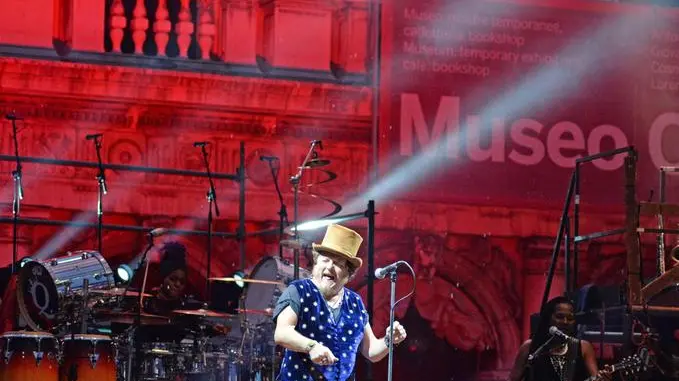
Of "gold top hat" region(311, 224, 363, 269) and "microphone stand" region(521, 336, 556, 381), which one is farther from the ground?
"gold top hat" region(311, 224, 363, 269)

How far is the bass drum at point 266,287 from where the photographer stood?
1157cm

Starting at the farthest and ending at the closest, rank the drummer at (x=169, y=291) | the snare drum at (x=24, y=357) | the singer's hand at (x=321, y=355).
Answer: the drummer at (x=169, y=291)
the snare drum at (x=24, y=357)
the singer's hand at (x=321, y=355)

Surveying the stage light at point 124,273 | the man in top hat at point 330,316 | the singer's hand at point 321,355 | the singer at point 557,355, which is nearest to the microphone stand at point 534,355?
the singer at point 557,355

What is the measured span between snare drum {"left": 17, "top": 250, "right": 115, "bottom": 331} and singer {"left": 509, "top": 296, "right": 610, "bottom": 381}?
3.42m

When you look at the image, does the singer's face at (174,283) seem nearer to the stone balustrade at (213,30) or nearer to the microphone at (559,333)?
the stone balustrade at (213,30)

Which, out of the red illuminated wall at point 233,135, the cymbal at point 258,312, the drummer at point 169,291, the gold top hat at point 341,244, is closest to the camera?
the gold top hat at point 341,244

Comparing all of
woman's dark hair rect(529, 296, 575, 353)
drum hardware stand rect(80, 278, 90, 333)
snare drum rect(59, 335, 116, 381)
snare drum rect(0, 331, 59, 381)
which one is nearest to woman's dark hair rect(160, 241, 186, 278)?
drum hardware stand rect(80, 278, 90, 333)

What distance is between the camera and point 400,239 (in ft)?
48.5

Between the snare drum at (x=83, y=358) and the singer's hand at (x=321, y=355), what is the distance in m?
4.13

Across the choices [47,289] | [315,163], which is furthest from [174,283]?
[315,163]

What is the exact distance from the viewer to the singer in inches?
384

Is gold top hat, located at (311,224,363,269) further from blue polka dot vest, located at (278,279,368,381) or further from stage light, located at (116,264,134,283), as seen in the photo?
stage light, located at (116,264,134,283)

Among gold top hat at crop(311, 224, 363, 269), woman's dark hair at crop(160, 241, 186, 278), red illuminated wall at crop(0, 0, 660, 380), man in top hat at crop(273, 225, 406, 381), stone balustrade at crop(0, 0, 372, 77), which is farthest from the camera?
stone balustrade at crop(0, 0, 372, 77)

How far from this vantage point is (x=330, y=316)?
7469mm
